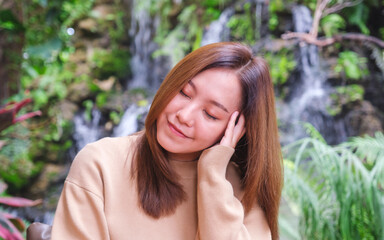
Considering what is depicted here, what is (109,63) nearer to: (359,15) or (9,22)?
(9,22)

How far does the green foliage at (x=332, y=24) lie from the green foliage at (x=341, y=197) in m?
2.49

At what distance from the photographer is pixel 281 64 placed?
162 inches

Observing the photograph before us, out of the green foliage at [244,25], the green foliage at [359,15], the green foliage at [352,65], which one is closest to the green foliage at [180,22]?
the green foliage at [244,25]

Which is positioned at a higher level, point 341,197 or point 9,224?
point 341,197

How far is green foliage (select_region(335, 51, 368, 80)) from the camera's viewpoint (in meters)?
3.83

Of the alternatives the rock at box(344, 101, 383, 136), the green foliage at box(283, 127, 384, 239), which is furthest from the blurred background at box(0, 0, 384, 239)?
the green foliage at box(283, 127, 384, 239)

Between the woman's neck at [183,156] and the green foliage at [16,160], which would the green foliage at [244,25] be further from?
the woman's neck at [183,156]

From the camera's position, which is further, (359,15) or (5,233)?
(359,15)

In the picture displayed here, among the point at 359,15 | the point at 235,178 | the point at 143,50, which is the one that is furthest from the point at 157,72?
the point at 235,178

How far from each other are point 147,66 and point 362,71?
3086mm

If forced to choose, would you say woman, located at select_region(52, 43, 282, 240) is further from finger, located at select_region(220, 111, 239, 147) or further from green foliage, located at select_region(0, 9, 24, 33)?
green foliage, located at select_region(0, 9, 24, 33)

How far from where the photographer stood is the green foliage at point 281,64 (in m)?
4.10

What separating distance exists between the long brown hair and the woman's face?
20mm

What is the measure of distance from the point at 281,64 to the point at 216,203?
3.48 meters
